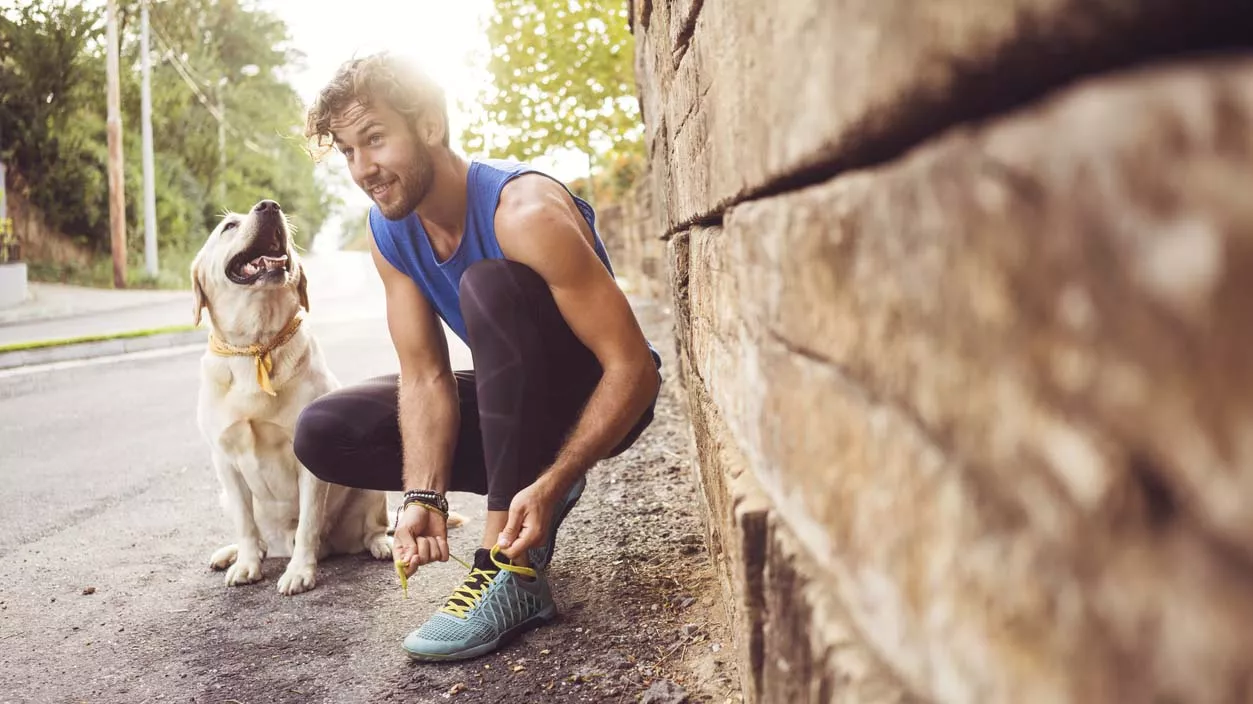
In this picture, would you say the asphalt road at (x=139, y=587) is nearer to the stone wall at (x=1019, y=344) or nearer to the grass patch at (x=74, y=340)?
the stone wall at (x=1019, y=344)

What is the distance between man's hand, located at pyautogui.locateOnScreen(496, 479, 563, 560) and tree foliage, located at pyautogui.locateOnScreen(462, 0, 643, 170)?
8.83 m

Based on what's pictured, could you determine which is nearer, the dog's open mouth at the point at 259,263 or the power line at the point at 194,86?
the dog's open mouth at the point at 259,263

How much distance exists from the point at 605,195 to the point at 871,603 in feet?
49.1

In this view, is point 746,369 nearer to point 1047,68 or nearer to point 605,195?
point 1047,68

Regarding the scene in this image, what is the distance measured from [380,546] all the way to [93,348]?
7.57 metres

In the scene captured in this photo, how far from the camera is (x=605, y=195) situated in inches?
608

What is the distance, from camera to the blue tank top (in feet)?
7.89

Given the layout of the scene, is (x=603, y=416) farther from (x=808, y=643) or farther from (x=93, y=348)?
(x=93, y=348)

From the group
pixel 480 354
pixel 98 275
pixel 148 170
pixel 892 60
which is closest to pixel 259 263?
pixel 480 354

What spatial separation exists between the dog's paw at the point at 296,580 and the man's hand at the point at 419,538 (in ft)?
2.09

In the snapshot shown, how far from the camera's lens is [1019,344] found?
19.2 inches

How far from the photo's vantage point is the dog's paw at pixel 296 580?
273 cm

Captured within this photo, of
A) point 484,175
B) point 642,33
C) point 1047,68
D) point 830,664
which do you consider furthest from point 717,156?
point 642,33

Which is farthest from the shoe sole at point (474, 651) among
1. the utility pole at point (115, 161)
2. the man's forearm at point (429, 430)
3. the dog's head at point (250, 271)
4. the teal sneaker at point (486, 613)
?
the utility pole at point (115, 161)
